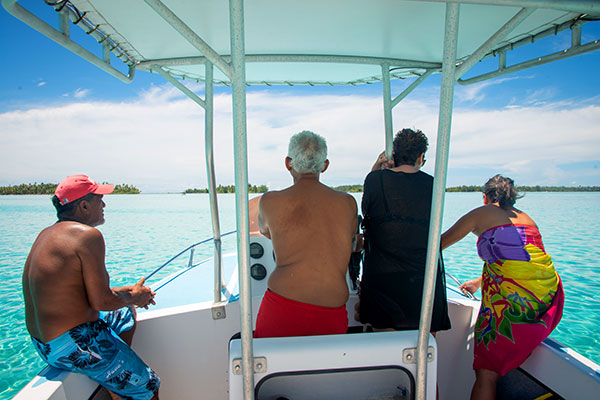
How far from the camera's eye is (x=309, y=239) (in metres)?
1.29

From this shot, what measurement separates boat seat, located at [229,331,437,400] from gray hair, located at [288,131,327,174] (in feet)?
2.09

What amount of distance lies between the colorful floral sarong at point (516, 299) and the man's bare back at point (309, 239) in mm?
748

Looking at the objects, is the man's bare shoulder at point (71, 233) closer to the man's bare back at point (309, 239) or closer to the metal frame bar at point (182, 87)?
the man's bare back at point (309, 239)

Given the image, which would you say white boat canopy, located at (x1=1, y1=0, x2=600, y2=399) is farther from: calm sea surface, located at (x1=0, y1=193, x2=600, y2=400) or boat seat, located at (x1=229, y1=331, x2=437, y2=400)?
calm sea surface, located at (x1=0, y1=193, x2=600, y2=400)

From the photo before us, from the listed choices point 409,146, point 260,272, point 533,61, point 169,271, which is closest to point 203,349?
point 260,272

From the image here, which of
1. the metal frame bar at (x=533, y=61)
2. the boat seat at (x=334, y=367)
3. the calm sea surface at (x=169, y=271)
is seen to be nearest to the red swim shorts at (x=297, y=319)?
the boat seat at (x=334, y=367)

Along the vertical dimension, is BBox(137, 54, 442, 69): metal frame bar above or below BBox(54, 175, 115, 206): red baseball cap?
above

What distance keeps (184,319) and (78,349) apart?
59cm

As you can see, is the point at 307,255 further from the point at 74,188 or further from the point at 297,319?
the point at 74,188

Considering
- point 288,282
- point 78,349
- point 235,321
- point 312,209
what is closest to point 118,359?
point 78,349

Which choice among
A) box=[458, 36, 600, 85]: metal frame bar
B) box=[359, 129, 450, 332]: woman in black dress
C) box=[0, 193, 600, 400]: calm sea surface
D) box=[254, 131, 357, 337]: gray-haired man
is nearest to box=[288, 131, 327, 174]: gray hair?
box=[254, 131, 357, 337]: gray-haired man

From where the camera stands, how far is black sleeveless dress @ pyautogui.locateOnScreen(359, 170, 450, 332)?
1448mm

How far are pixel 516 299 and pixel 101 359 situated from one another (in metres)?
1.79

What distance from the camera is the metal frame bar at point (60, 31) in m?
1.08
